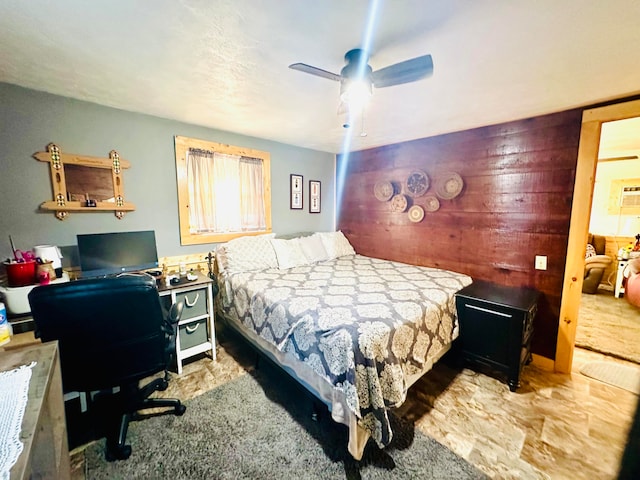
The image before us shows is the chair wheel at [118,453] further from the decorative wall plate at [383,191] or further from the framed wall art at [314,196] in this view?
the decorative wall plate at [383,191]

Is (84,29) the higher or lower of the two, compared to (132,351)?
higher

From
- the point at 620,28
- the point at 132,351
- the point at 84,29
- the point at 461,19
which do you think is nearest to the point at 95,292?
the point at 132,351

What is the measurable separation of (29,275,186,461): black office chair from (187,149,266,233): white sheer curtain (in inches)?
61.0

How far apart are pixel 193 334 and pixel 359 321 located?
1.67 meters

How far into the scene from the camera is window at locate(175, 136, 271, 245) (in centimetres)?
276

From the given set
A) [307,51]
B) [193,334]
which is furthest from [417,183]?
[193,334]

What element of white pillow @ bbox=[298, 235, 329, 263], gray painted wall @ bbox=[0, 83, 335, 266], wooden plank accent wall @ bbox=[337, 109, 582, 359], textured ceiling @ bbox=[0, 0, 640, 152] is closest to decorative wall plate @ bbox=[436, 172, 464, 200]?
→ wooden plank accent wall @ bbox=[337, 109, 582, 359]

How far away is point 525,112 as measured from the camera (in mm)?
2270

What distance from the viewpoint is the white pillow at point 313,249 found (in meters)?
3.32

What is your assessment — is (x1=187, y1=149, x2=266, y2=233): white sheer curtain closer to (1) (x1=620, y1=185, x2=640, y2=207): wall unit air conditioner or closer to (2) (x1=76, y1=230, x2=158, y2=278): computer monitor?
(2) (x1=76, y1=230, x2=158, y2=278): computer monitor

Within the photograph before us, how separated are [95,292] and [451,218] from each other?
10.3 feet

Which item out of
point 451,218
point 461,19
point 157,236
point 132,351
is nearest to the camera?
point 461,19

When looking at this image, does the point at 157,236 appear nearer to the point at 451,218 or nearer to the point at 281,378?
the point at 281,378

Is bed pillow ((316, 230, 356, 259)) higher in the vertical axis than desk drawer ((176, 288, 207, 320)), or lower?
higher
